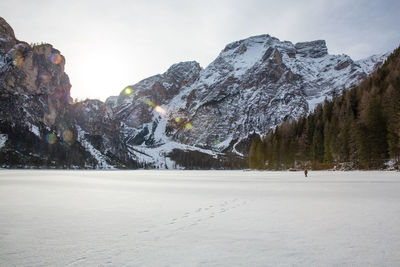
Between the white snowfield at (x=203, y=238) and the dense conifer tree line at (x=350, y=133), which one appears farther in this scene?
the dense conifer tree line at (x=350, y=133)

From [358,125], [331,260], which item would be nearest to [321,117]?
[358,125]

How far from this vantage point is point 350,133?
60.9 meters

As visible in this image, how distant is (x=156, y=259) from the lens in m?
5.02

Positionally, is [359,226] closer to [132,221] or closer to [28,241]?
[132,221]

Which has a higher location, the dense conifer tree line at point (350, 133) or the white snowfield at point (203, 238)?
the dense conifer tree line at point (350, 133)

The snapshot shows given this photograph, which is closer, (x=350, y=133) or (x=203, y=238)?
(x=203, y=238)

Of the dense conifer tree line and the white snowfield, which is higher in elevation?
the dense conifer tree line

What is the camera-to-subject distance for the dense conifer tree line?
52.4m

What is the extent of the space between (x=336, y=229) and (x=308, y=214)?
2.56 metres

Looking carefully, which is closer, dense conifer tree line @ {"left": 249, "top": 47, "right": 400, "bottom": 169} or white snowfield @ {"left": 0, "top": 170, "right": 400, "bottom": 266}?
white snowfield @ {"left": 0, "top": 170, "right": 400, "bottom": 266}

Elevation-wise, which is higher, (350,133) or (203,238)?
(350,133)

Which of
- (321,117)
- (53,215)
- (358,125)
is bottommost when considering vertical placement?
(53,215)

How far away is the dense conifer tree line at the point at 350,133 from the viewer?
172 ft

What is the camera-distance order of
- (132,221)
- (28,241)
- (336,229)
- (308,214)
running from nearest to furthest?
(28,241), (336,229), (132,221), (308,214)
